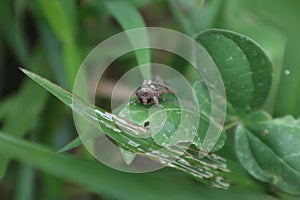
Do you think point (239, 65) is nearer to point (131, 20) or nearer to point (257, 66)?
point (257, 66)

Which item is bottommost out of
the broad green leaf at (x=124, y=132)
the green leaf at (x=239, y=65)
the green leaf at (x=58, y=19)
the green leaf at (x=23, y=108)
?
the broad green leaf at (x=124, y=132)

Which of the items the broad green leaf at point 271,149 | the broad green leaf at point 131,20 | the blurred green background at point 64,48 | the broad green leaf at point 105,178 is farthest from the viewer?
the blurred green background at point 64,48

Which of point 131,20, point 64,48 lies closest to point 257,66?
point 131,20

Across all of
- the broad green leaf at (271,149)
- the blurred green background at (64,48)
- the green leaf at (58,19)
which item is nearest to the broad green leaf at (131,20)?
the blurred green background at (64,48)

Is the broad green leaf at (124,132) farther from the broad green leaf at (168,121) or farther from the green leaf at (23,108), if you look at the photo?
the green leaf at (23,108)

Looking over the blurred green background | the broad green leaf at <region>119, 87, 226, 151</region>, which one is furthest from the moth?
the blurred green background

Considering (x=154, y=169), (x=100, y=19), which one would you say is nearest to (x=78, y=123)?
(x=154, y=169)

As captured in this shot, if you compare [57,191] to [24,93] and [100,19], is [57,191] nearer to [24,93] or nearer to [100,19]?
[24,93]

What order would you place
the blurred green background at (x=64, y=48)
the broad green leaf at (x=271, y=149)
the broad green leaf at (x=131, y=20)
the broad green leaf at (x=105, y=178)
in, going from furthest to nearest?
the blurred green background at (x=64, y=48) < the broad green leaf at (x=131, y=20) < the broad green leaf at (x=271, y=149) < the broad green leaf at (x=105, y=178)
